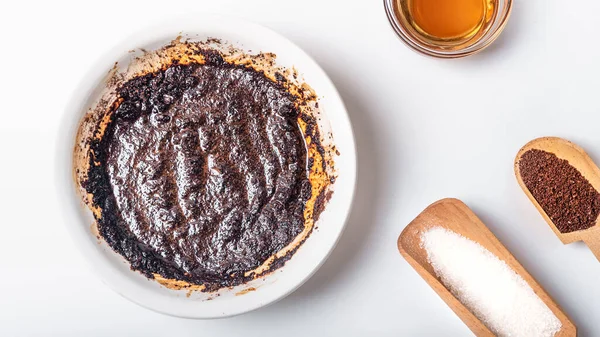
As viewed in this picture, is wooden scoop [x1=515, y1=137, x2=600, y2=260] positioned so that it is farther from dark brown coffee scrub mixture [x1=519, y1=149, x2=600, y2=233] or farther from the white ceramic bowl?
the white ceramic bowl

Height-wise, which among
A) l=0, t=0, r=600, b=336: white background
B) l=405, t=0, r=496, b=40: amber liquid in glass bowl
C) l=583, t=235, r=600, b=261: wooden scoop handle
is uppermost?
l=405, t=0, r=496, b=40: amber liquid in glass bowl

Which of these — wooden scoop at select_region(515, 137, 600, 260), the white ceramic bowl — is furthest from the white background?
the white ceramic bowl

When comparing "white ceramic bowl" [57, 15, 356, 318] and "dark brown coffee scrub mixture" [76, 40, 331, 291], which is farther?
"dark brown coffee scrub mixture" [76, 40, 331, 291]

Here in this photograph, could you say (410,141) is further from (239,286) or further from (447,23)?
(239,286)

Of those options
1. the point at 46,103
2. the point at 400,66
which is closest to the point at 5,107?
the point at 46,103

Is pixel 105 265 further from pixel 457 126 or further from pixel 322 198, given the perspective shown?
pixel 457 126

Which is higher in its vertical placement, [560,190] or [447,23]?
[447,23]

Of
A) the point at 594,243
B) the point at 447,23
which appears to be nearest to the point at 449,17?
the point at 447,23
